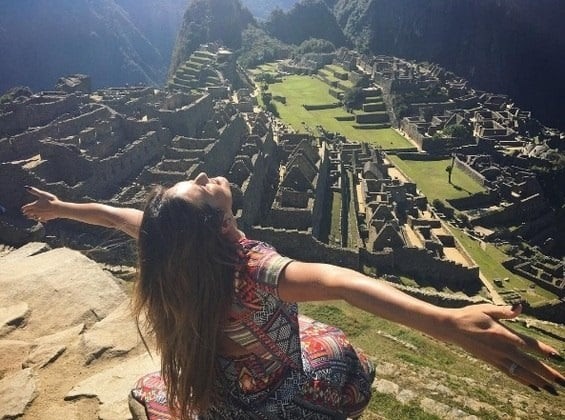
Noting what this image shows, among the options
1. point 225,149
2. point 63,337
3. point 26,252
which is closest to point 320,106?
point 225,149

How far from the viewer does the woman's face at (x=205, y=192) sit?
Result: 385 cm

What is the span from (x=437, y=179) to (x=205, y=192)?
143ft

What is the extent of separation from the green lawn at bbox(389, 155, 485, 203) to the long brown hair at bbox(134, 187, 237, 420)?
37.1m

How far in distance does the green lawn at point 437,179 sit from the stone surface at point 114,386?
35.4 m

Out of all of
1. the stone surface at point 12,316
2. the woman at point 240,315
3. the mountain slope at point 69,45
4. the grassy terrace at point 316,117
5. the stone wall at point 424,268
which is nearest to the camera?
the woman at point 240,315

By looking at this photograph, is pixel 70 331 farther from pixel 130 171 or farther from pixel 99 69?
pixel 99 69

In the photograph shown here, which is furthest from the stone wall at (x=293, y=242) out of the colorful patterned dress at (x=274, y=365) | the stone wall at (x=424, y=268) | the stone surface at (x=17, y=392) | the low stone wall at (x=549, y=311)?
the colorful patterned dress at (x=274, y=365)

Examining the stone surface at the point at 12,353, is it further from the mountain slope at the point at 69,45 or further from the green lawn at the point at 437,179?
the mountain slope at the point at 69,45

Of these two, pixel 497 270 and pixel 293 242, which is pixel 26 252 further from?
pixel 497 270

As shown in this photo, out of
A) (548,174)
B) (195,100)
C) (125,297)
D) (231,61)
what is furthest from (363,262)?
(231,61)

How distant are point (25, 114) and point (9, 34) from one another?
83864mm

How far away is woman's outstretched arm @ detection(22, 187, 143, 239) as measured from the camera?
536 cm

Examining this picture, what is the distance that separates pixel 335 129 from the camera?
58.7m

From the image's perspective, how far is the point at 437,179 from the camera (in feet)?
148
